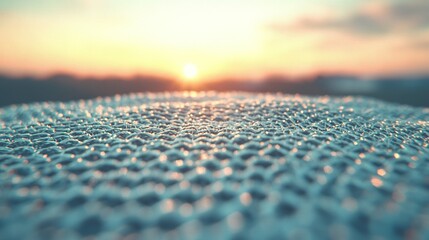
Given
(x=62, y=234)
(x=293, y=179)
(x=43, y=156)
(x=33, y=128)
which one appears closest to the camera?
(x=62, y=234)

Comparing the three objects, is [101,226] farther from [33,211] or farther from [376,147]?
[376,147]

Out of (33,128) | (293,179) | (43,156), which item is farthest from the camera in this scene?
(33,128)

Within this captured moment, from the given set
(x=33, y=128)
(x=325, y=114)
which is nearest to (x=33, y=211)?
(x=33, y=128)

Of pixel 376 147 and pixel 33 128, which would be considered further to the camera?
pixel 33 128

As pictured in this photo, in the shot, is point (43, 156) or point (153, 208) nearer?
point (153, 208)

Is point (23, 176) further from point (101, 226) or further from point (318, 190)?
point (318, 190)

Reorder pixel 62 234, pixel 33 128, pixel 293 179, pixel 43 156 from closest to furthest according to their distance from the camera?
pixel 62 234 → pixel 293 179 → pixel 43 156 → pixel 33 128

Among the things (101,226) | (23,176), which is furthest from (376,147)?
(23,176)
